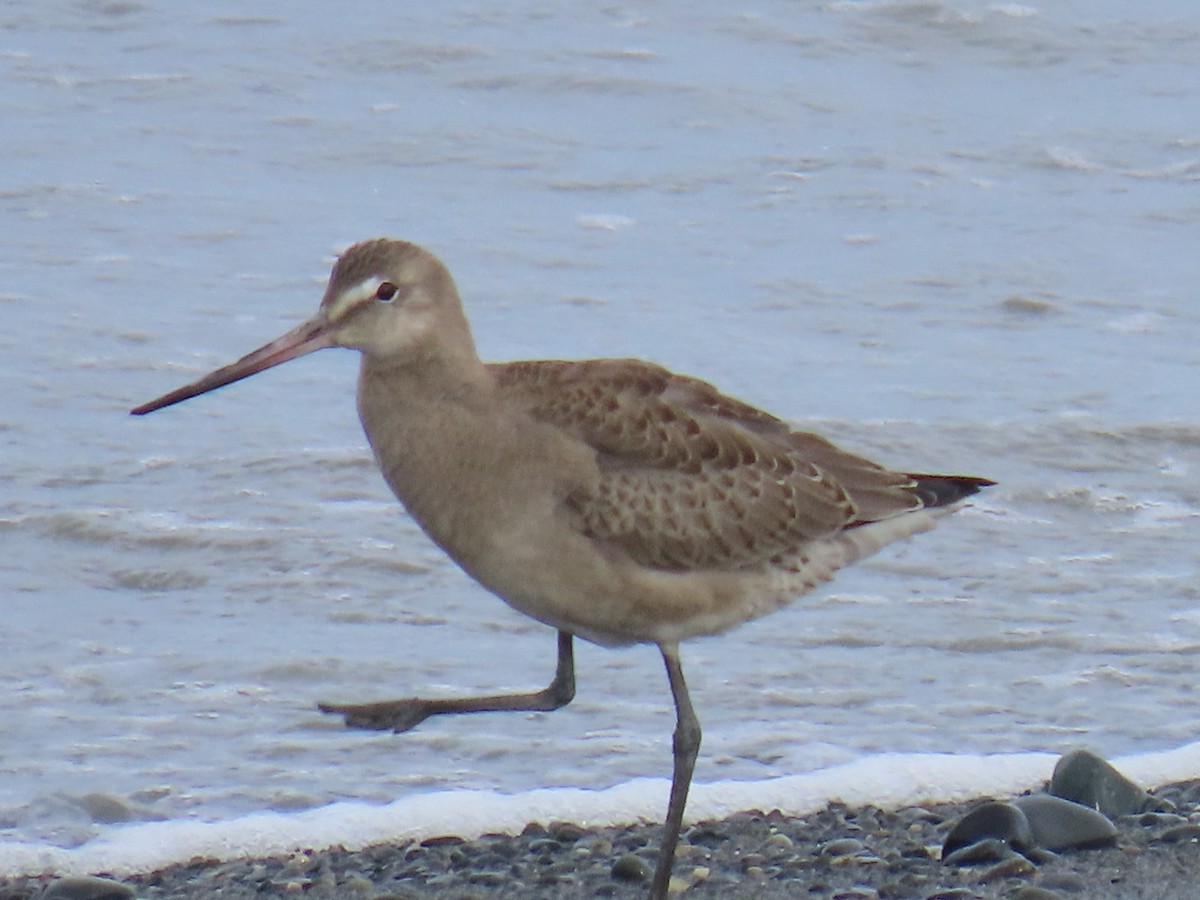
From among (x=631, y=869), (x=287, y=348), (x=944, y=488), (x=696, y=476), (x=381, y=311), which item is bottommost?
(x=631, y=869)

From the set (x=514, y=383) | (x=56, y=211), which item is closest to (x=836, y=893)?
(x=514, y=383)

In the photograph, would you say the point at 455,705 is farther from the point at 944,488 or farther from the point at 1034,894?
the point at 1034,894

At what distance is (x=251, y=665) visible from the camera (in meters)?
7.69

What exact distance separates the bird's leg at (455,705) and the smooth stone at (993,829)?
119cm

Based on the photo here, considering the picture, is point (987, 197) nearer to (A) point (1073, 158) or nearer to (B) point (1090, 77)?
(A) point (1073, 158)

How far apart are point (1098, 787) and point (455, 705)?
1805 millimetres

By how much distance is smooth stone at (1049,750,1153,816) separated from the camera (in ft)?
21.3

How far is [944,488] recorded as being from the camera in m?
6.84

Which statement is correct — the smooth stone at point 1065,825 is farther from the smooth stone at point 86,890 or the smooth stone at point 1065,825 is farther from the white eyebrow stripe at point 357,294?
the smooth stone at point 86,890

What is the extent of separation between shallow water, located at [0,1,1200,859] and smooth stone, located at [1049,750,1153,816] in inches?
24.8

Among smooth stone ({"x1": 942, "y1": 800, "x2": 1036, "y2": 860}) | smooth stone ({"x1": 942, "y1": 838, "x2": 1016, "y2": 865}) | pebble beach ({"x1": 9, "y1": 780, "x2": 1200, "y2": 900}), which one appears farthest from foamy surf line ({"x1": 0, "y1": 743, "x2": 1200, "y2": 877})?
smooth stone ({"x1": 942, "y1": 838, "x2": 1016, "y2": 865})

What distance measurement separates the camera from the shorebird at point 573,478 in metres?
5.84

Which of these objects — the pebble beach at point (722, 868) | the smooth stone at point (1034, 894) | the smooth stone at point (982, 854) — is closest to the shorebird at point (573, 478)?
the pebble beach at point (722, 868)

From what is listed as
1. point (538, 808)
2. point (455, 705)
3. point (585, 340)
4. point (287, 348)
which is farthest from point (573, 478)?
point (585, 340)
